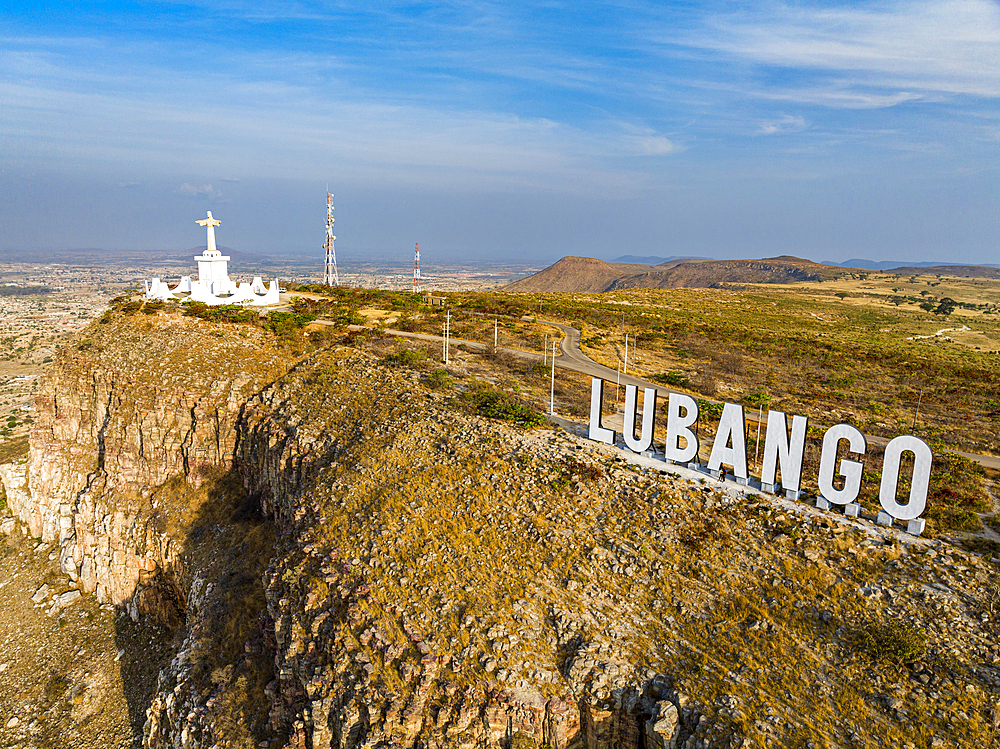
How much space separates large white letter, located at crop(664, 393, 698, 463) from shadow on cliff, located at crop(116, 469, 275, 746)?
1971 centimetres

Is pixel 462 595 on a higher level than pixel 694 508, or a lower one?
lower

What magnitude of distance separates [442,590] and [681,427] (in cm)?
1381

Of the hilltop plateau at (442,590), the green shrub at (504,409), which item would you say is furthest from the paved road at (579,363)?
the green shrub at (504,409)

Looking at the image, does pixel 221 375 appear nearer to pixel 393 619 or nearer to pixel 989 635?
pixel 393 619

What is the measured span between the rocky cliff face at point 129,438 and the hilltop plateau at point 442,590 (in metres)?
0.21

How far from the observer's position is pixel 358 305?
7112cm

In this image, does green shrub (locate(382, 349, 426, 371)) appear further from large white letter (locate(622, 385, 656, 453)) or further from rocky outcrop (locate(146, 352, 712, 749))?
large white letter (locate(622, 385, 656, 453))

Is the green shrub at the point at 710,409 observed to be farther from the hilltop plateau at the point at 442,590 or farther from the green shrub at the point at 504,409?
the green shrub at the point at 504,409

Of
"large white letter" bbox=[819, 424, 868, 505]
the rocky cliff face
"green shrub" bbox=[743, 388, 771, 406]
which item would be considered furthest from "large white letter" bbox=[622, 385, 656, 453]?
the rocky cliff face

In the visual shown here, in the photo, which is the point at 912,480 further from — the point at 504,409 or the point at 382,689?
the point at 382,689

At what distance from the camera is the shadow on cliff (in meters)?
21.3

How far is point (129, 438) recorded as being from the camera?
1435 inches

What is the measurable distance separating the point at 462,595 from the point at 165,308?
48.3 metres

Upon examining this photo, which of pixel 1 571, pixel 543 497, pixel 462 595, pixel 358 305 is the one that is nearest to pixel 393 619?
pixel 462 595
